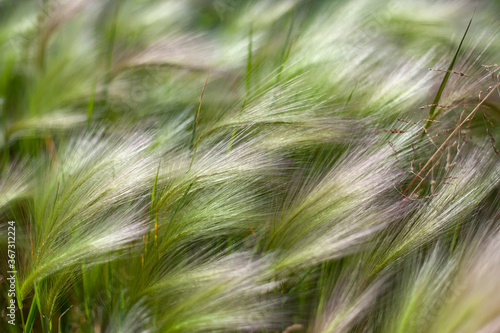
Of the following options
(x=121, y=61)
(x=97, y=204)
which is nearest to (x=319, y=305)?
(x=97, y=204)

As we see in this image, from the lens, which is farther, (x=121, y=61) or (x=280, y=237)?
(x=121, y=61)

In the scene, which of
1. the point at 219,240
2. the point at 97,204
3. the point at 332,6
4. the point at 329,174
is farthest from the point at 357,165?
the point at 332,6

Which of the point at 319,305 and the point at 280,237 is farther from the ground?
the point at 280,237

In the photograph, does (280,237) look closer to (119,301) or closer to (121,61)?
(119,301)

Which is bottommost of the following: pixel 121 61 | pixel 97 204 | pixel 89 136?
→ pixel 97 204

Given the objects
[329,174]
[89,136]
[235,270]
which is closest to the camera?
[235,270]

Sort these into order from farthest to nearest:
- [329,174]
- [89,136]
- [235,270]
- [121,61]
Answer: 1. [121,61]
2. [89,136]
3. [329,174]
4. [235,270]
